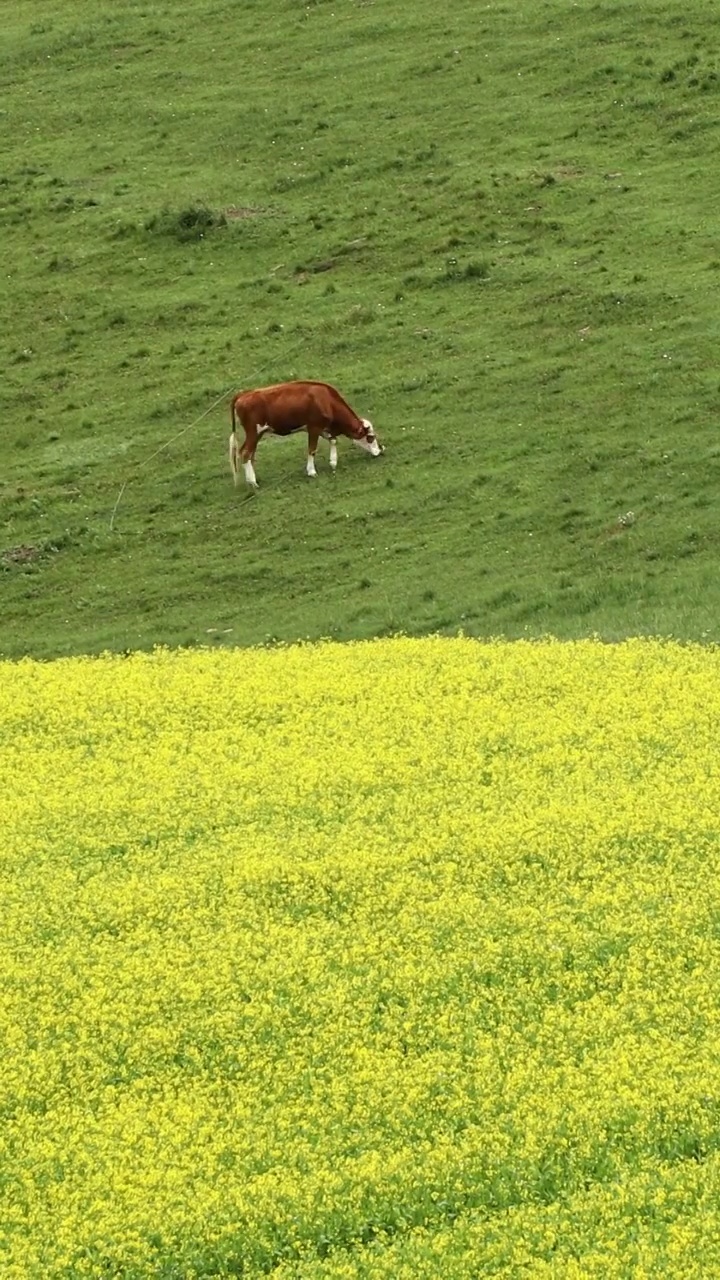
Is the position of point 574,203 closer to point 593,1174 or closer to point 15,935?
point 15,935

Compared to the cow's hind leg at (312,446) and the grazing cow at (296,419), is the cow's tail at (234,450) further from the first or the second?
the cow's hind leg at (312,446)

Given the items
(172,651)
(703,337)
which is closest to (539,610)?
(172,651)

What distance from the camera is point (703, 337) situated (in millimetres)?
32500

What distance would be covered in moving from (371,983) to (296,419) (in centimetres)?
2053

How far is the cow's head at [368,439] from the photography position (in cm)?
3219

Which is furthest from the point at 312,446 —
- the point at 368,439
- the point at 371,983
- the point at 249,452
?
the point at 371,983

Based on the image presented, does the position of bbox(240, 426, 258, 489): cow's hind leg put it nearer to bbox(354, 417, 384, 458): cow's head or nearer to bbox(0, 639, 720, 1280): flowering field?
bbox(354, 417, 384, 458): cow's head

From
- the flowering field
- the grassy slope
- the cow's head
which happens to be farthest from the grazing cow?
the flowering field

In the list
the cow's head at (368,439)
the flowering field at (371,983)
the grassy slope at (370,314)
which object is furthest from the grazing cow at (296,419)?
the flowering field at (371,983)

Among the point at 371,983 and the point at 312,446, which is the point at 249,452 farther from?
the point at 371,983

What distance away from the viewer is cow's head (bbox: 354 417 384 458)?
32.2m

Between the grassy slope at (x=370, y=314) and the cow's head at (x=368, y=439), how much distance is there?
38 cm

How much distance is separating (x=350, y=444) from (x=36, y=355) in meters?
9.29

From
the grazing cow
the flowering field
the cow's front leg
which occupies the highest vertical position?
the flowering field
